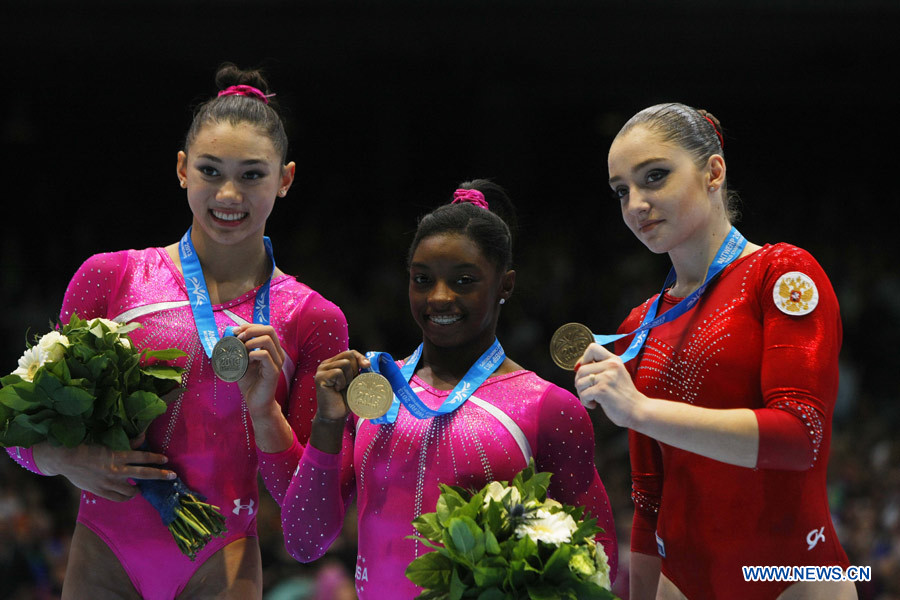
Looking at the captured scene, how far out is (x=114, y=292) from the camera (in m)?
2.69

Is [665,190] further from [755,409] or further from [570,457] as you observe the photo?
[570,457]

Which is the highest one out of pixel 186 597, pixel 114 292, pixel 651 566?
pixel 114 292

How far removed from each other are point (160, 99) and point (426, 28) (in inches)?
107

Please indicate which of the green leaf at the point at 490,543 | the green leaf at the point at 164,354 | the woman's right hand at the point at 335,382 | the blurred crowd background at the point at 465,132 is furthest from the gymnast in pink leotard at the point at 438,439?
the blurred crowd background at the point at 465,132

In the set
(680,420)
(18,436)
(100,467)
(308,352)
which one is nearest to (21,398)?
(18,436)

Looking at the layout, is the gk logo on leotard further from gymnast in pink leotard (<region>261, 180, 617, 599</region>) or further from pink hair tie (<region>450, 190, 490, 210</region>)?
pink hair tie (<region>450, 190, 490, 210</region>)

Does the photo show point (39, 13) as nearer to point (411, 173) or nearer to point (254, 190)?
point (411, 173)

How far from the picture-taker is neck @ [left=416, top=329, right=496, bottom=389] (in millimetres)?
2539

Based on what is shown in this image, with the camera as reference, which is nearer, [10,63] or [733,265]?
[733,265]

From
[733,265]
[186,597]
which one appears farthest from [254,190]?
[733,265]

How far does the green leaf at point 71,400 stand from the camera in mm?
2340

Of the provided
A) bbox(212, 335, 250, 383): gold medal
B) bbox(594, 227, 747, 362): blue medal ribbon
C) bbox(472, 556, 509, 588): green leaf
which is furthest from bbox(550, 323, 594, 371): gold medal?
bbox(212, 335, 250, 383): gold medal

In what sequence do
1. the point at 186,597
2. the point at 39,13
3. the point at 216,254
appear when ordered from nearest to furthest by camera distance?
the point at 186,597, the point at 216,254, the point at 39,13

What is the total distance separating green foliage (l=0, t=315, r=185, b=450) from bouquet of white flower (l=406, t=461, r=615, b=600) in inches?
30.7
